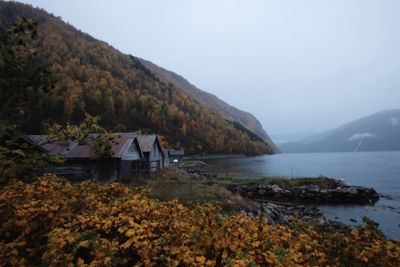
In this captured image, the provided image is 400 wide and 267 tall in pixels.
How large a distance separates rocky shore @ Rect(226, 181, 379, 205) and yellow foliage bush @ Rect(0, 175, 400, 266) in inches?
1206

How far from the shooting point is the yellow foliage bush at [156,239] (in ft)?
14.7

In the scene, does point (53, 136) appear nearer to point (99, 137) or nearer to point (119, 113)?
point (99, 137)

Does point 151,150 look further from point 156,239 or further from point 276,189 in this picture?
point 156,239

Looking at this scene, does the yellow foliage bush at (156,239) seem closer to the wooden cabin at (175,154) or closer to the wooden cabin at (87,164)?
the wooden cabin at (87,164)

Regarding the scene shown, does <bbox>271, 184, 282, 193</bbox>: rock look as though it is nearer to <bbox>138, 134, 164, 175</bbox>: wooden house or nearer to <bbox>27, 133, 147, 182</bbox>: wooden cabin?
<bbox>138, 134, 164, 175</bbox>: wooden house

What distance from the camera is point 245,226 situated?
18.1 ft

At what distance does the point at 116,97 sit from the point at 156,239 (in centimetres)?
11562

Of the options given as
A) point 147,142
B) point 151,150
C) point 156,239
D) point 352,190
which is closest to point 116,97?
point 147,142

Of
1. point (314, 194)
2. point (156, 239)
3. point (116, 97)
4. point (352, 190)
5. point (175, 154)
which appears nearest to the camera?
point (156, 239)

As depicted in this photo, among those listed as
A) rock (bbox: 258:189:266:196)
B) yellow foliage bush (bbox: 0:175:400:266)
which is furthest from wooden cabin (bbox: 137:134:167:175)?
yellow foliage bush (bbox: 0:175:400:266)

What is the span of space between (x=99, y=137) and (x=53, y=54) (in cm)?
12569

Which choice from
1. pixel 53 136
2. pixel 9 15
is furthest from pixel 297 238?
pixel 9 15

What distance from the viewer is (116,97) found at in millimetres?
114938

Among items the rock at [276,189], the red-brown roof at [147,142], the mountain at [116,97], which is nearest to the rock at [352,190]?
the rock at [276,189]
